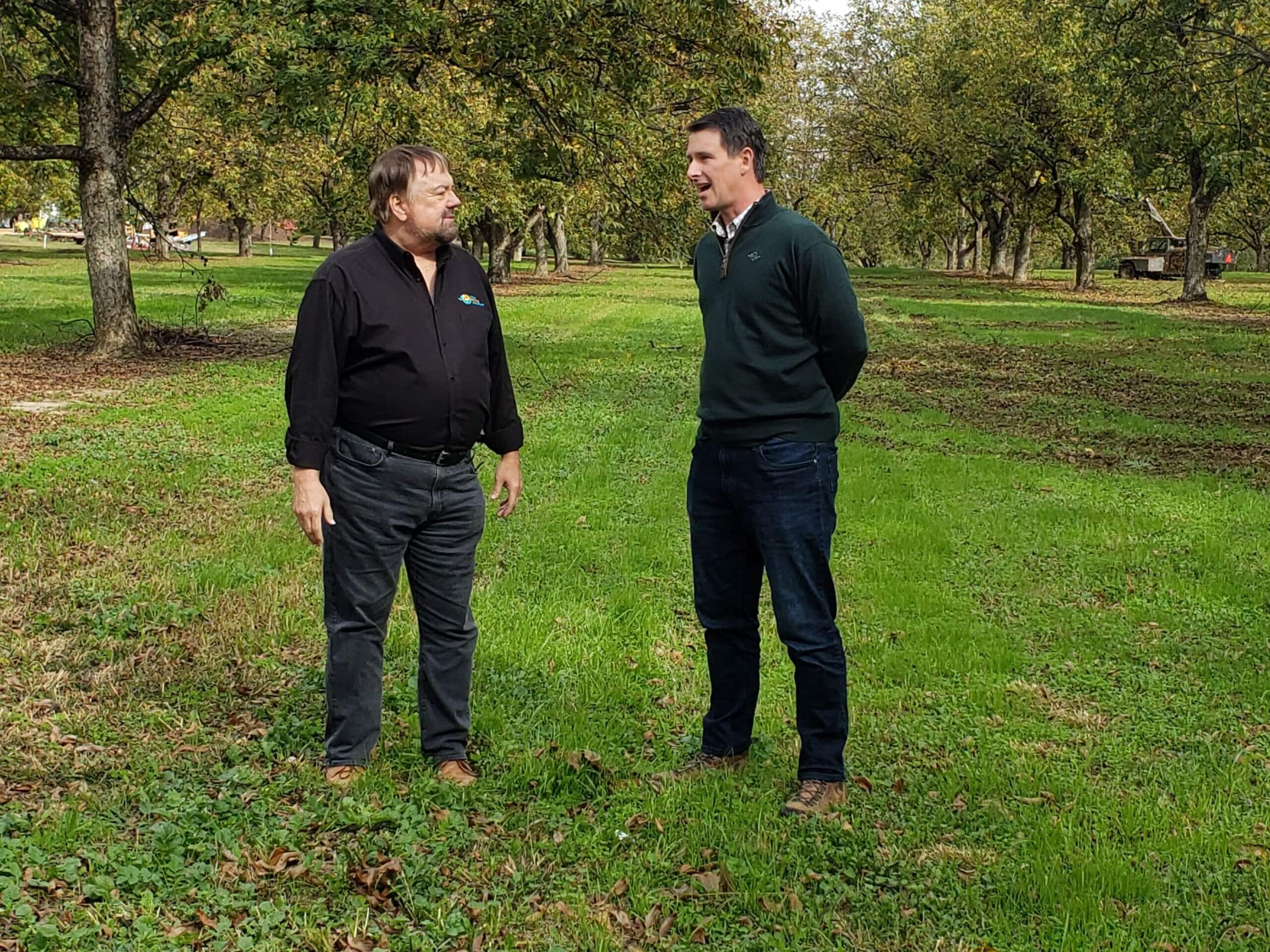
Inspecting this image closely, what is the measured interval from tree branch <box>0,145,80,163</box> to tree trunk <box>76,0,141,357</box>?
0.16 meters

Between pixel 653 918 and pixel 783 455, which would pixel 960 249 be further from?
pixel 653 918

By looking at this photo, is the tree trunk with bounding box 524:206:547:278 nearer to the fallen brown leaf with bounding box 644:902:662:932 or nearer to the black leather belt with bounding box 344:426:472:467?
the black leather belt with bounding box 344:426:472:467

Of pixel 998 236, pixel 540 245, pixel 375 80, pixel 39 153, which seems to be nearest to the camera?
pixel 375 80

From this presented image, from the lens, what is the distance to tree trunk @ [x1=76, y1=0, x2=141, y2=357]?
53.8 ft

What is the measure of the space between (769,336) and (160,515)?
5.67 meters

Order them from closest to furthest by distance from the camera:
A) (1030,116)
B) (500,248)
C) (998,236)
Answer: (1030,116) < (500,248) < (998,236)

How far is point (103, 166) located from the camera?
16.5m

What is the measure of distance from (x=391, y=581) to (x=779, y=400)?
1575mm

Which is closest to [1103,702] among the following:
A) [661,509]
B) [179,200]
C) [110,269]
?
[661,509]

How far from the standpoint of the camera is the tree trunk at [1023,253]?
4825 centimetres

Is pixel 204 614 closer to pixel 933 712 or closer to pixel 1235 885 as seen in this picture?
pixel 933 712

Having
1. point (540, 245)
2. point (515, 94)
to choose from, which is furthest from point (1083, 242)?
point (515, 94)

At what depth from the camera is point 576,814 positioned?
179 inches

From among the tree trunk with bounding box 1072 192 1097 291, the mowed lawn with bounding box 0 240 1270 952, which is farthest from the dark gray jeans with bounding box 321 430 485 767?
the tree trunk with bounding box 1072 192 1097 291
